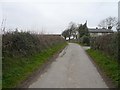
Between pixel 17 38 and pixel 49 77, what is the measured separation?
6.30 metres

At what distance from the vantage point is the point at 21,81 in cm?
967

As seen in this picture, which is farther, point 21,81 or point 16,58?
point 16,58

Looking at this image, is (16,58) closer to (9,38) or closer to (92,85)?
(9,38)

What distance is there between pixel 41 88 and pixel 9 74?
247cm

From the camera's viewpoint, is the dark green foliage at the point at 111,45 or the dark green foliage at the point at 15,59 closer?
the dark green foliage at the point at 15,59

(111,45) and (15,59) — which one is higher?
(111,45)

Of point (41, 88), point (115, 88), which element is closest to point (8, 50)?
point (41, 88)

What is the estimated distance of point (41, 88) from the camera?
28.7 feet

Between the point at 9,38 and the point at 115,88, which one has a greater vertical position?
the point at 9,38

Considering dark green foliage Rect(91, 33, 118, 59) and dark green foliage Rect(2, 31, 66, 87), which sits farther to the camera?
dark green foliage Rect(91, 33, 118, 59)

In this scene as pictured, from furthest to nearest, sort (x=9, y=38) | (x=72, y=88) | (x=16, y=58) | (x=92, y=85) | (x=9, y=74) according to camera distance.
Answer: (x=9, y=38) < (x=16, y=58) < (x=9, y=74) < (x=92, y=85) < (x=72, y=88)

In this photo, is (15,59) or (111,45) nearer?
(15,59)

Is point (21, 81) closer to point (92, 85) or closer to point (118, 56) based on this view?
point (92, 85)

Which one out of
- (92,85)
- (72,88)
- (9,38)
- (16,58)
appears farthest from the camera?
(9,38)
